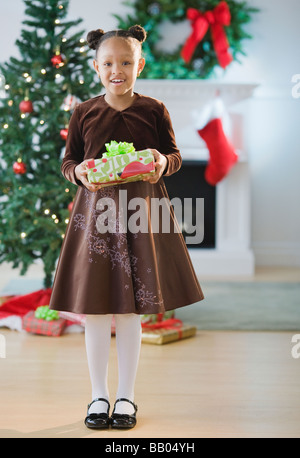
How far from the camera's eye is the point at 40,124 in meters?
2.75

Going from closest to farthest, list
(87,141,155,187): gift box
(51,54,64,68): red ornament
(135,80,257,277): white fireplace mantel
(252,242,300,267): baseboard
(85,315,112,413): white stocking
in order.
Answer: (87,141,155,187): gift box
(85,315,112,413): white stocking
(51,54,64,68): red ornament
(135,80,257,277): white fireplace mantel
(252,242,300,267): baseboard

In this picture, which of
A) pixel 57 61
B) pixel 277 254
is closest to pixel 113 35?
pixel 57 61

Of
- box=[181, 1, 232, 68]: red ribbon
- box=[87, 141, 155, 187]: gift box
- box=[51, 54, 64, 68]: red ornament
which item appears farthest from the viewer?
box=[181, 1, 232, 68]: red ribbon

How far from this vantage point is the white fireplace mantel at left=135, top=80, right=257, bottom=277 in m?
4.17

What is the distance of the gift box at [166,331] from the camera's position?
8.14 feet

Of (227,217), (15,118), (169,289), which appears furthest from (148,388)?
(227,217)

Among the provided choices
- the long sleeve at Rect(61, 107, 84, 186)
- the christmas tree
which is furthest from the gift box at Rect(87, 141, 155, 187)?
the christmas tree

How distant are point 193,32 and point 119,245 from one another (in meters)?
2.97

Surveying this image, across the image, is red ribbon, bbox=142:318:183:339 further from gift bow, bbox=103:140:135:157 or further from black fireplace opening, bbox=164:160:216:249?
black fireplace opening, bbox=164:160:216:249

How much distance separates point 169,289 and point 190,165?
114 inches

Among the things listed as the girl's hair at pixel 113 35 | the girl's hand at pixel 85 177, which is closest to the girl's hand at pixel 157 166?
the girl's hand at pixel 85 177

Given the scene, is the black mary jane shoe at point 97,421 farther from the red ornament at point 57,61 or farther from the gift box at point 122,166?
the red ornament at point 57,61

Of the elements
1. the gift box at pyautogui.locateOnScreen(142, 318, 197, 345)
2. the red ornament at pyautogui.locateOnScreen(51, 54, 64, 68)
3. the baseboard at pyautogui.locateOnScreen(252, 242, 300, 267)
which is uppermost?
the red ornament at pyautogui.locateOnScreen(51, 54, 64, 68)

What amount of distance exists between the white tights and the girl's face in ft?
1.90
